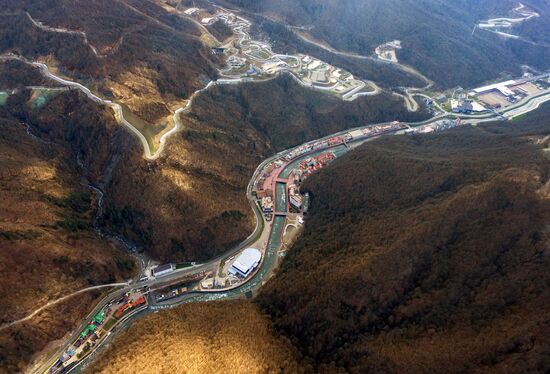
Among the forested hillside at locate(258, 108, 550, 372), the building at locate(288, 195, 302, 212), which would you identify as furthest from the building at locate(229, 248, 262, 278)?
the building at locate(288, 195, 302, 212)

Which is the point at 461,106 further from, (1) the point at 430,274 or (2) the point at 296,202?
(1) the point at 430,274

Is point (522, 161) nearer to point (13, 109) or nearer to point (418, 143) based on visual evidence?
point (418, 143)

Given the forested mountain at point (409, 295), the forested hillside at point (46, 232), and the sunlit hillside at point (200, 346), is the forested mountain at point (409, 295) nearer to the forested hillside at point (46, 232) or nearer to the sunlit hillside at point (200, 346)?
the sunlit hillside at point (200, 346)

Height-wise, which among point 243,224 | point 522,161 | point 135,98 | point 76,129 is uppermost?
point 522,161

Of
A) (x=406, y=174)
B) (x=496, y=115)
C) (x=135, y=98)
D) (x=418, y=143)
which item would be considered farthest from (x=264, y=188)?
(x=496, y=115)

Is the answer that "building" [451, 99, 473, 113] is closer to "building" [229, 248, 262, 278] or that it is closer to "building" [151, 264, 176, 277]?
"building" [229, 248, 262, 278]

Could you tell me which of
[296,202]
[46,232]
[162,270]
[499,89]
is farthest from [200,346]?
[499,89]

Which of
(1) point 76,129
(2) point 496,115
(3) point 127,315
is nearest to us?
(3) point 127,315
